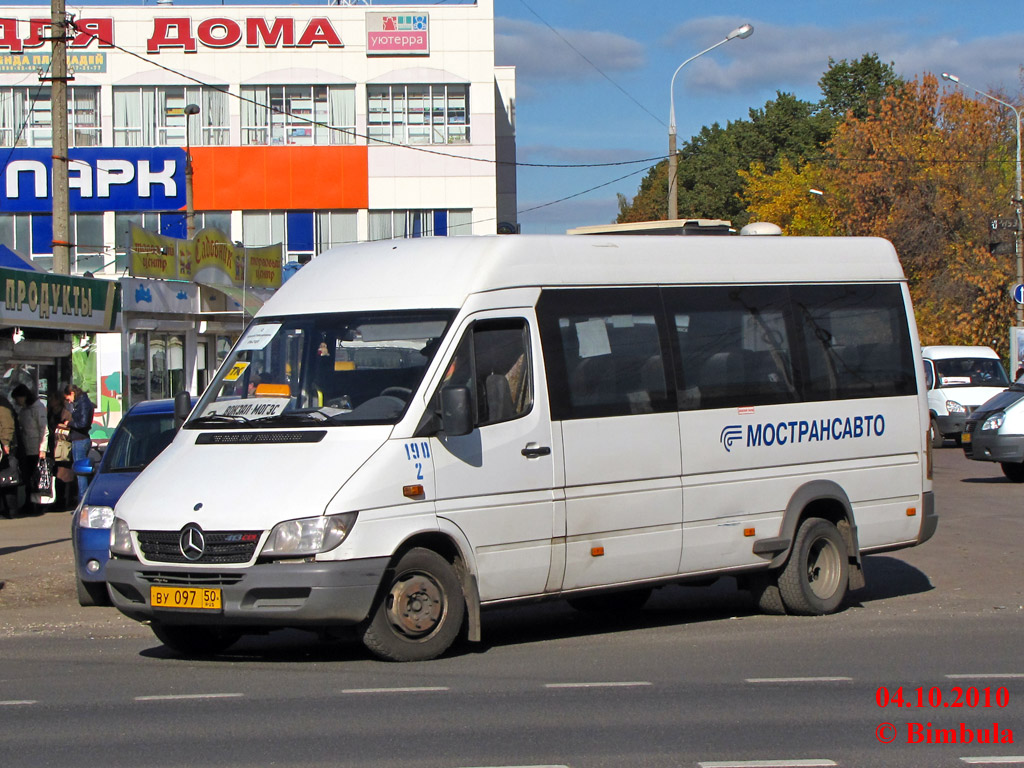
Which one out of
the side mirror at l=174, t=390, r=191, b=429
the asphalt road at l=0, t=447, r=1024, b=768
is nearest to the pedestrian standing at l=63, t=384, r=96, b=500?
the asphalt road at l=0, t=447, r=1024, b=768

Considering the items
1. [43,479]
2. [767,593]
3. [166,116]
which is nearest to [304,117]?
[166,116]

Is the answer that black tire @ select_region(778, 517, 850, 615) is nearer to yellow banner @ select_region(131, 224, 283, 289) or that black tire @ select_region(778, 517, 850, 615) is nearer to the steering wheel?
the steering wheel

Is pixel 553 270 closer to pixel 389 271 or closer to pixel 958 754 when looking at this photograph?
pixel 389 271

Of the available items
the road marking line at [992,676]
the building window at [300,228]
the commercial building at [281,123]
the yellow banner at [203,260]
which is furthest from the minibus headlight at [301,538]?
the building window at [300,228]

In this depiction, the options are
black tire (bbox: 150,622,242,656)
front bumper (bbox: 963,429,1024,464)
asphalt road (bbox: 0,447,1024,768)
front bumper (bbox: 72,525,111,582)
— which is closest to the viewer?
asphalt road (bbox: 0,447,1024,768)

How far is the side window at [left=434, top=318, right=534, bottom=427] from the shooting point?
8922 mm

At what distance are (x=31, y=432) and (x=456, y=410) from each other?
13967 mm

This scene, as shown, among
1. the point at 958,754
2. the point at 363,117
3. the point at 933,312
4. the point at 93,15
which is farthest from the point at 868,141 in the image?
the point at 958,754

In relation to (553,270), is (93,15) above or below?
above

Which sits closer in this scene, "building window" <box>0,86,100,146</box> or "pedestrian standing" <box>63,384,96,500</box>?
"pedestrian standing" <box>63,384,96,500</box>

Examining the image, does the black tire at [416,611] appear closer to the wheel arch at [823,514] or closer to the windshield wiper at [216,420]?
the windshield wiper at [216,420]

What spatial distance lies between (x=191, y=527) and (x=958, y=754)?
4.34 m

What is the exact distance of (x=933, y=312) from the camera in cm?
5016

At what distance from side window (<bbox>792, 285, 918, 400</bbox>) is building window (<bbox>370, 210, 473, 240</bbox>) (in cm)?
4625
